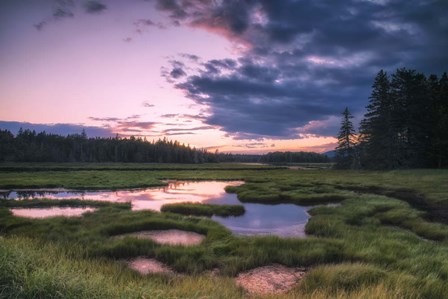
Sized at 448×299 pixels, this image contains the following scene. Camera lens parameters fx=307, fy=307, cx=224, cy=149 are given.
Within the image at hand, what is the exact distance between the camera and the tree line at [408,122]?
5459cm

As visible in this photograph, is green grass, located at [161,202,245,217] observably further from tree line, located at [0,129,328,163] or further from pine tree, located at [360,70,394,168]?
tree line, located at [0,129,328,163]

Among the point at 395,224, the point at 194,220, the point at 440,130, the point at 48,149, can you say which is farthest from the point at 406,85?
the point at 48,149

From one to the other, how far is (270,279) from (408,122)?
2299 inches

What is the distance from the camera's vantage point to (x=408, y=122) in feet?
187

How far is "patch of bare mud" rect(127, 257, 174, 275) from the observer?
33.5ft

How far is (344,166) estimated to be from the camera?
83750mm

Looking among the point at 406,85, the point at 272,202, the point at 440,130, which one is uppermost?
the point at 406,85

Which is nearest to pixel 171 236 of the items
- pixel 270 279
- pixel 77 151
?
pixel 270 279

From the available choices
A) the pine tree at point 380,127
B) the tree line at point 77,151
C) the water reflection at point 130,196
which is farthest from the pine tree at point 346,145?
the tree line at point 77,151

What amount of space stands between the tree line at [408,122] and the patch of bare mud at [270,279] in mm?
51769

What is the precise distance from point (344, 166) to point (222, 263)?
80116mm

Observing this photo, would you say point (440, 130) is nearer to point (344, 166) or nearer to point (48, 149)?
point (344, 166)

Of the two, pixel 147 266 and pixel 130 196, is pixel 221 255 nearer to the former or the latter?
pixel 147 266

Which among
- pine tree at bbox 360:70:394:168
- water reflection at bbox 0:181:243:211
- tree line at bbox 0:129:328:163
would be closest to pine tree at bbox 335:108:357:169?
pine tree at bbox 360:70:394:168
